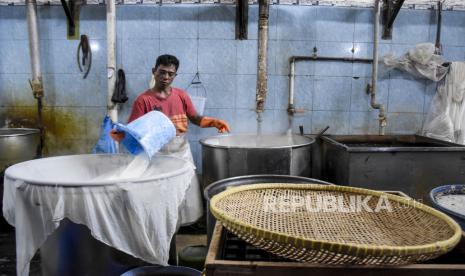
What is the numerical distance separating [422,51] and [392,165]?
151 centimetres

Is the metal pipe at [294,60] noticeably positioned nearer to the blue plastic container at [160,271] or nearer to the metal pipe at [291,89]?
the metal pipe at [291,89]

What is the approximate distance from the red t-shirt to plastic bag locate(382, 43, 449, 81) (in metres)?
2.30

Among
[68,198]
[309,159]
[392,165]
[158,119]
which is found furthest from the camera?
[309,159]

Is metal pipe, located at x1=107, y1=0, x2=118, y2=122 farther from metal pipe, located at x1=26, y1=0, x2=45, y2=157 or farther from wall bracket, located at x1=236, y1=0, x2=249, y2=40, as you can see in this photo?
wall bracket, located at x1=236, y1=0, x2=249, y2=40

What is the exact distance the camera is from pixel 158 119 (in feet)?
6.72

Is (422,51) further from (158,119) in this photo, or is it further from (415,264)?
(415,264)

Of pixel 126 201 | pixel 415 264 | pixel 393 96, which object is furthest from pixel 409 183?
pixel 126 201

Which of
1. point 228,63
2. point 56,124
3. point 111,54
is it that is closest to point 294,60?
point 228,63

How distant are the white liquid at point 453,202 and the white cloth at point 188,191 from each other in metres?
1.96

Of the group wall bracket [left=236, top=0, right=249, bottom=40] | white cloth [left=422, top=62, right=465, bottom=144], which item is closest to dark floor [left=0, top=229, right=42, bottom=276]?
wall bracket [left=236, top=0, right=249, bottom=40]

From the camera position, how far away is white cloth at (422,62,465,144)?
348cm

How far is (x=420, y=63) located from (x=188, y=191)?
2.88m

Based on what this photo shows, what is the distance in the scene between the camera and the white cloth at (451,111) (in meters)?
3.48

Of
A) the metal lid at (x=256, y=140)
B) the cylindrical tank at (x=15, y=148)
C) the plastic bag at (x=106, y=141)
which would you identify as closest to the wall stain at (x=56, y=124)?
the cylindrical tank at (x=15, y=148)
